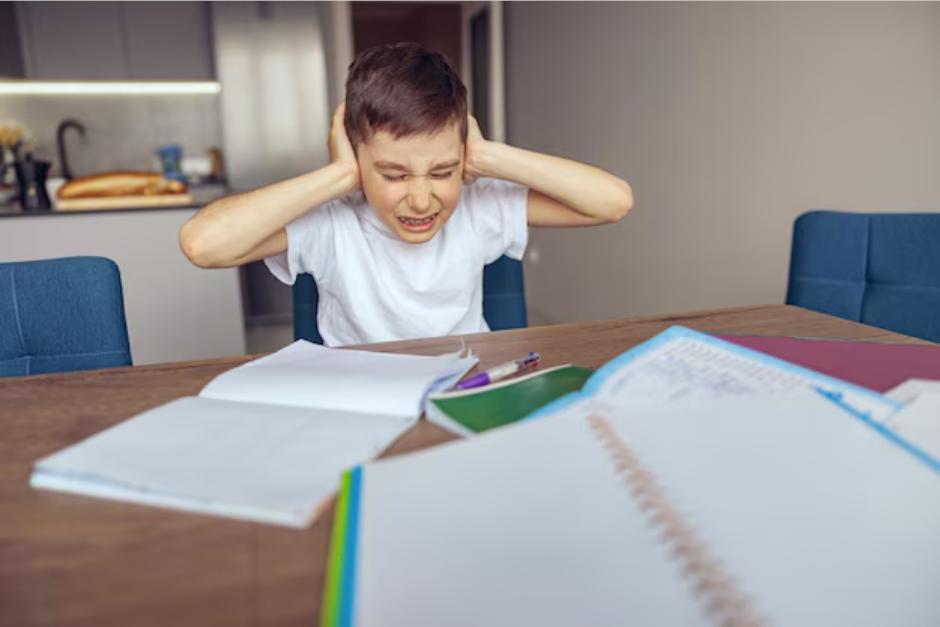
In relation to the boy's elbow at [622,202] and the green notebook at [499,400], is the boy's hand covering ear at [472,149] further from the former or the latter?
the green notebook at [499,400]

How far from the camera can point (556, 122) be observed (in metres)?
3.82

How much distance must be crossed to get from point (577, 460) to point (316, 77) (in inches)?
157

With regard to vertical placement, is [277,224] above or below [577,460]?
above

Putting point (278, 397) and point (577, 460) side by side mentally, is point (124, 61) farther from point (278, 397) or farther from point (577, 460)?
point (577, 460)

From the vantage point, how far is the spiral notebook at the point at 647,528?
1.18ft

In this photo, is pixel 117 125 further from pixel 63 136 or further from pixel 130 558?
pixel 130 558

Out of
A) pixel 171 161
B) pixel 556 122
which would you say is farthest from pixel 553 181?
pixel 171 161

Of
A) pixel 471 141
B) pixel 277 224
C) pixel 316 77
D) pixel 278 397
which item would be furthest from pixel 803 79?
pixel 316 77

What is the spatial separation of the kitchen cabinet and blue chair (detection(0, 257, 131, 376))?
3.50m

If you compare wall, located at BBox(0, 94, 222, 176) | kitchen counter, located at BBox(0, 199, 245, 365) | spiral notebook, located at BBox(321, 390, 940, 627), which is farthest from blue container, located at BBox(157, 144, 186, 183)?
spiral notebook, located at BBox(321, 390, 940, 627)

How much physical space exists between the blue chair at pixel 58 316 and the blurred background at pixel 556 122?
1.49 m

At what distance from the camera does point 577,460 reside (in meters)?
0.51

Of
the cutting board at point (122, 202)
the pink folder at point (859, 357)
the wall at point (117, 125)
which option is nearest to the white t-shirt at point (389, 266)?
the pink folder at point (859, 357)

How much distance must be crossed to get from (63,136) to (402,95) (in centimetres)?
398
